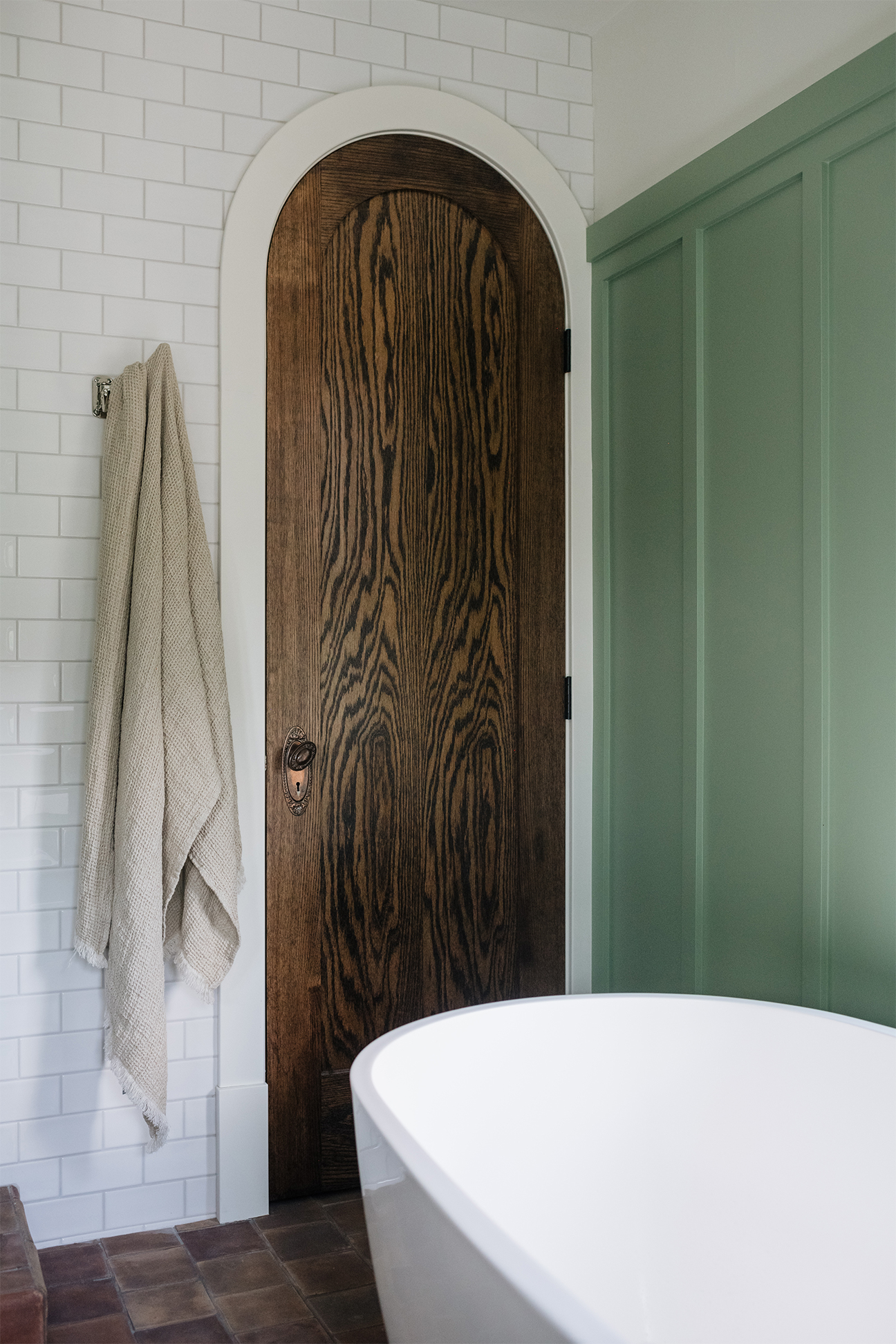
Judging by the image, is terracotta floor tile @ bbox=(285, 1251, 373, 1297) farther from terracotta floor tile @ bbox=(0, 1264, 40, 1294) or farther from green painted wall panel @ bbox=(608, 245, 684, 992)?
green painted wall panel @ bbox=(608, 245, 684, 992)

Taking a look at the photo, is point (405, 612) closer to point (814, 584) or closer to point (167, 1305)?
point (814, 584)

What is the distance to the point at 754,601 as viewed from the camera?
2.11m

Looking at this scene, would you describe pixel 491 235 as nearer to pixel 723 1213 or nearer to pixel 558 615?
pixel 558 615

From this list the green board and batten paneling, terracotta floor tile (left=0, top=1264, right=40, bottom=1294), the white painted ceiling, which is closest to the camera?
terracotta floor tile (left=0, top=1264, right=40, bottom=1294)

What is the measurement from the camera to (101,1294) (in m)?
2.00

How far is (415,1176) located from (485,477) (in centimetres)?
173

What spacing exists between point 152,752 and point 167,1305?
3.32ft

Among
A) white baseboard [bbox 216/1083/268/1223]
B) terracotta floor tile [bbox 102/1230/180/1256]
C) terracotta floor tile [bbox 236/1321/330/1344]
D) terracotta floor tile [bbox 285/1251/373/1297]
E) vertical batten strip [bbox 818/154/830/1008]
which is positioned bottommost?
terracotta floor tile [bbox 102/1230/180/1256]

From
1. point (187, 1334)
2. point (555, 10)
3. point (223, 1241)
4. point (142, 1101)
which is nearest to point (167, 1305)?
point (187, 1334)

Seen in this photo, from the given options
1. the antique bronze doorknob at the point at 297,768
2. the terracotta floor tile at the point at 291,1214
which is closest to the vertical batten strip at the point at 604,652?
the antique bronze doorknob at the point at 297,768

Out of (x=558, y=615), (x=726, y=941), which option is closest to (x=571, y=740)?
(x=558, y=615)

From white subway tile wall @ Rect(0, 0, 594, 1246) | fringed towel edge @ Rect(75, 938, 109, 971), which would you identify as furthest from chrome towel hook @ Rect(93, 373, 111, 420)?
fringed towel edge @ Rect(75, 938, 109, 971)

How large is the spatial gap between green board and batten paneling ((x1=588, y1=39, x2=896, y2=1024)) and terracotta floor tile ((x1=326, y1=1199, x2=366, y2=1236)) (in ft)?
2.53

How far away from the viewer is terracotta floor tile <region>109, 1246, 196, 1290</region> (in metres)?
2.04
